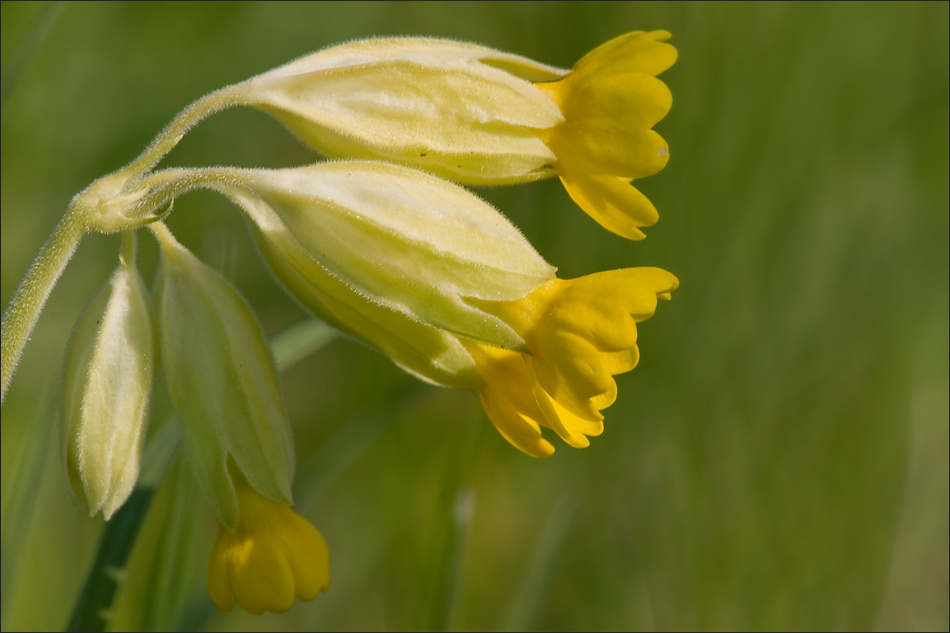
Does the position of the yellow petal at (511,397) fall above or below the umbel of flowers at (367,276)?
below

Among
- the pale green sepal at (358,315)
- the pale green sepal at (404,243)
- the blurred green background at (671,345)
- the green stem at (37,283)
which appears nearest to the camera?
the green stem at (37,283)

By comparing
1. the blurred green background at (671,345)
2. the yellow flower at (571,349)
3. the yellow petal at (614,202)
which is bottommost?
the blurred green background at (671,345)

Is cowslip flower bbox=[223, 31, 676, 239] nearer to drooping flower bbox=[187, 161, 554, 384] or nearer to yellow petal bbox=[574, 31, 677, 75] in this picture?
yellow petal bbox=[574, 31, 677, 75]

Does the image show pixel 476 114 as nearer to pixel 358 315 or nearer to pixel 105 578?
pixel 358 315

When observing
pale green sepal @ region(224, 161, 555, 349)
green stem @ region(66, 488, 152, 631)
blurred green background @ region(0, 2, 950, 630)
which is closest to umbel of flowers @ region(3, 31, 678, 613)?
pale green sepal @ region(224, 161, 555, 349)

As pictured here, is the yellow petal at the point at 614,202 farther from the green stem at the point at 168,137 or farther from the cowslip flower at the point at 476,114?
the green stem at the point at 168,137

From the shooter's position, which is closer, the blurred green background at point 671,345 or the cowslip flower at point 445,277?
the cowslip flower at point 445,277

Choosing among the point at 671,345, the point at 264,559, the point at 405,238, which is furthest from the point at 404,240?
the point at 671,345

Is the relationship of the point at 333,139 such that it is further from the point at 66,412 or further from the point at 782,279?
the point at 782,279

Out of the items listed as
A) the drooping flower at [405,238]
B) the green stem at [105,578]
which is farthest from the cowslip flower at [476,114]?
the green stem at [105,578]

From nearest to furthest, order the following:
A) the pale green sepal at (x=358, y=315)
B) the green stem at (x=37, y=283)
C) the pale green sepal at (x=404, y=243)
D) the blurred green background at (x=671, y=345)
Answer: the green stem at (x=37, y=283), the pale green sepal at (x=404, y=243), the pale green sepal at (x=358, y=315), the blurred green background at (x=671, y=345)
